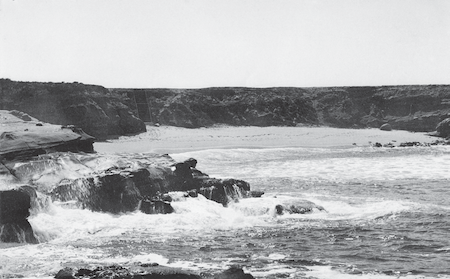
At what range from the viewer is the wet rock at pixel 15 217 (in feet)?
41.0

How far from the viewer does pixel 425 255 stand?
11266 mm

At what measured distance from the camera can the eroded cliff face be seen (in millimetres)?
42781

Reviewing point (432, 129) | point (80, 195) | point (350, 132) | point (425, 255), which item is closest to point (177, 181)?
point (80, 195)

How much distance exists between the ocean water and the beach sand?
16.7 meters

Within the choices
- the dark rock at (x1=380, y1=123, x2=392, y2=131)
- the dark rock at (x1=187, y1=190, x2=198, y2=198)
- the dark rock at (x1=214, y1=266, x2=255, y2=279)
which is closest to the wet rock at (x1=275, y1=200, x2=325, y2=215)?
the dark rock at (x1=187, y1=190, x2=198, y2=198)

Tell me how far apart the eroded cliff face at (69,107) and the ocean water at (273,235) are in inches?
928

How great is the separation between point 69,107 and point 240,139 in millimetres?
13554

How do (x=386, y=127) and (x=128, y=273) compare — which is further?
(x=386, y=127)

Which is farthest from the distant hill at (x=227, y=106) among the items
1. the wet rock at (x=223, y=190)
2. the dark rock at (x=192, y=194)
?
the dark rock at (x=192, y=194)

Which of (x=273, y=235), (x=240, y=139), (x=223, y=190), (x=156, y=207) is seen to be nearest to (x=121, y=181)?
(x=156, y=207)

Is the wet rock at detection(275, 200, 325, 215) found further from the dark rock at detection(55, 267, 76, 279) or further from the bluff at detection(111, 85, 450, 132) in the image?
the bluff at detection(111, 85, 450, 132)

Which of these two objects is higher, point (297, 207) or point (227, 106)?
point (227, 106)

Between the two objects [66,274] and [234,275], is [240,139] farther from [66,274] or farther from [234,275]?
[234,275]

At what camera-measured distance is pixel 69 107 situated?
43.4 meters
